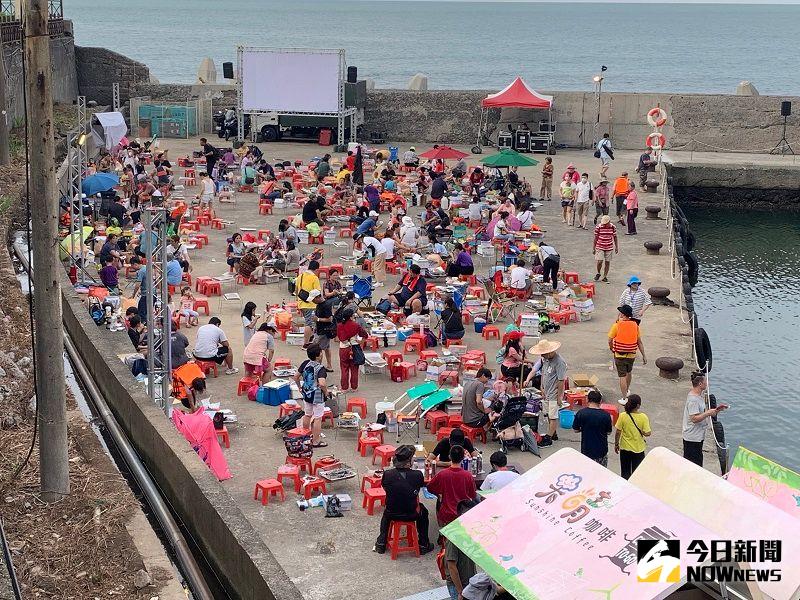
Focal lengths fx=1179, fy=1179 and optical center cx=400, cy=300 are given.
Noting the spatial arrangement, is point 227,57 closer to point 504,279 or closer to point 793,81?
point 793,81

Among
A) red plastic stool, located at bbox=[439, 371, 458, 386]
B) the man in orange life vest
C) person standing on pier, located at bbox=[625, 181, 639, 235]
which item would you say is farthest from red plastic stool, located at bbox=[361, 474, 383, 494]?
person standing on pier, located at bbox=[625, 181, 639, 235]

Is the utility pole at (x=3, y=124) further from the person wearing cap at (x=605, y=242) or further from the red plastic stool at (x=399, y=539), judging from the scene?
the red plastic stool at (x=399, y=539)

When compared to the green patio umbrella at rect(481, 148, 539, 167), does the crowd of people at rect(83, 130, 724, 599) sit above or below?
below

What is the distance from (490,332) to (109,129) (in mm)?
11757

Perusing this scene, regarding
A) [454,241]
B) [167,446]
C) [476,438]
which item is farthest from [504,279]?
[167,446]

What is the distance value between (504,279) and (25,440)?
10.2 metres

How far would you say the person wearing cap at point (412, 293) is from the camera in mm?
19250

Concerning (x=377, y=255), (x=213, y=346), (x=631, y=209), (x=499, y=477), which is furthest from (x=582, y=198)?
(x=499, y=477)

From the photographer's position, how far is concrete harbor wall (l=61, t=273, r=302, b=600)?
10375 mm

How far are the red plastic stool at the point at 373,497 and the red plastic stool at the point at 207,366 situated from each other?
15.6ft

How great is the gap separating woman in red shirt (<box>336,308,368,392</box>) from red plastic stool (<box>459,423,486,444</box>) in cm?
226

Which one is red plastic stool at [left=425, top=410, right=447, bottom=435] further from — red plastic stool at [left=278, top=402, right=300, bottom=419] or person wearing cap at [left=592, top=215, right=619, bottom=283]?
person wearing cap at [left=592, top=215, right=619, bottom=283]

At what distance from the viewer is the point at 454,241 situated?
24594 mm

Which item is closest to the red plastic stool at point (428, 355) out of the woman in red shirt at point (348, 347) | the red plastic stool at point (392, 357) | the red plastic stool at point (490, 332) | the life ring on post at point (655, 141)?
the red plastic stool at point (392, 357)
